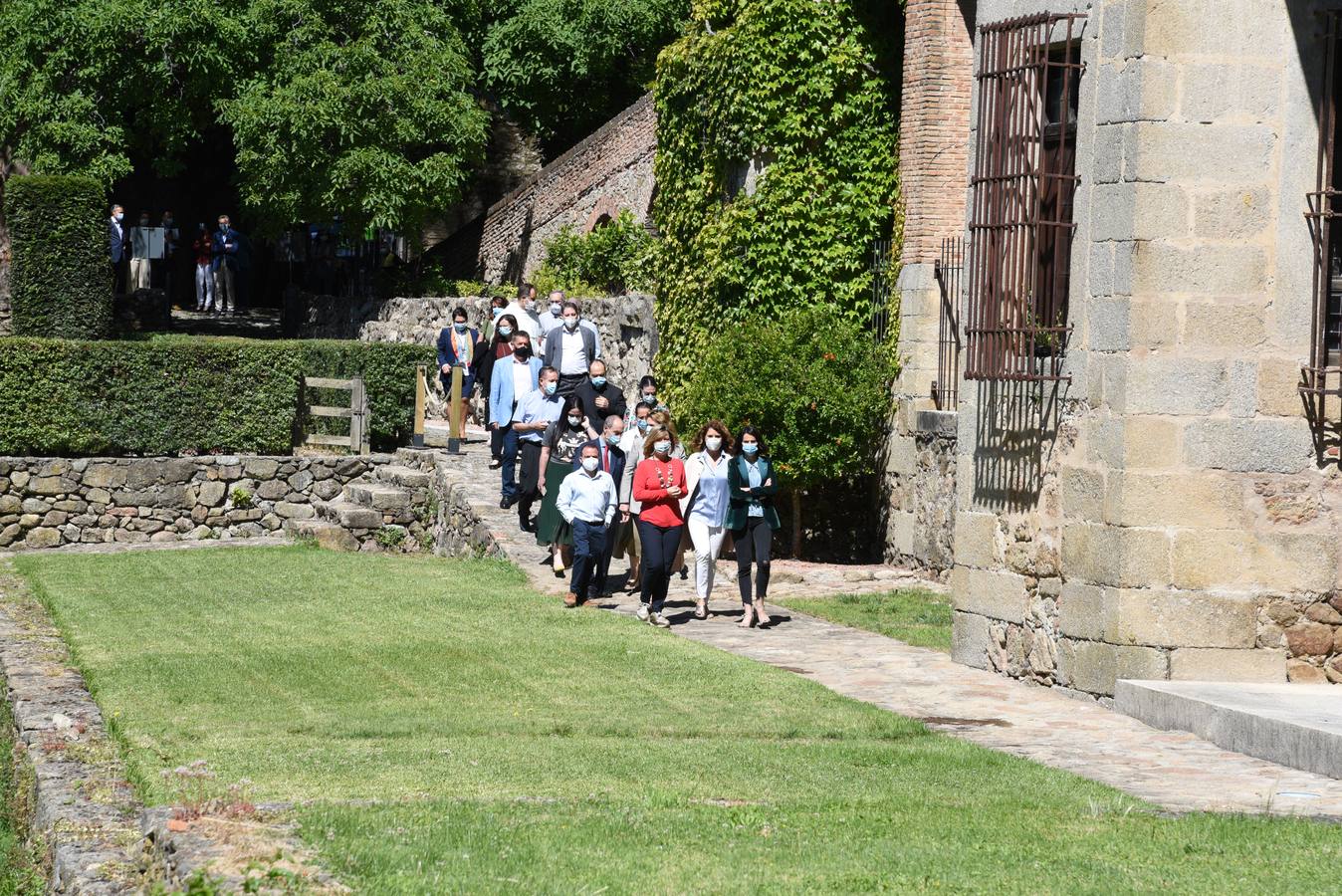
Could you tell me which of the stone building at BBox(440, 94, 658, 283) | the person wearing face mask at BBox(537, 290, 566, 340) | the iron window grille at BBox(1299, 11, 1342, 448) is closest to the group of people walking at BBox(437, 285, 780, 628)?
the person wearing face mask at BBox(537, 290, 566, 340)

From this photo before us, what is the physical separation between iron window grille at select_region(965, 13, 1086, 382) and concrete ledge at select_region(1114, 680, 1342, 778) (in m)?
2.17

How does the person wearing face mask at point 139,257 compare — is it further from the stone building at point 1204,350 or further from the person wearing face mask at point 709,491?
the stone building at point 1204,350

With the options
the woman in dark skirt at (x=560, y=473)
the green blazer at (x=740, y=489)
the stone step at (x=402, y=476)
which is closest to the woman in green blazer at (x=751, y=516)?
the green blazer at (x=740, y=489)

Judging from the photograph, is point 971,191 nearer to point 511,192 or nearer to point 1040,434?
point 1040,434

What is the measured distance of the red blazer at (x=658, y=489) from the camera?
50.0ft

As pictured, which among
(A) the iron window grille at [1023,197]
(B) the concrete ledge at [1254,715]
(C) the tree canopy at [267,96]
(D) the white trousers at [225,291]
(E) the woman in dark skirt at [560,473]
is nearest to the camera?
(B) the concrete ledge at [1254,715]

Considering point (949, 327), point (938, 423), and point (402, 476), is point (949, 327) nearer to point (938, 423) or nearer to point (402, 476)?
point (938, 423)

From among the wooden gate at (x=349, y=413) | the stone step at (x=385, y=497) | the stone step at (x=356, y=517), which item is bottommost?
the stone step at (x=356, y=517)

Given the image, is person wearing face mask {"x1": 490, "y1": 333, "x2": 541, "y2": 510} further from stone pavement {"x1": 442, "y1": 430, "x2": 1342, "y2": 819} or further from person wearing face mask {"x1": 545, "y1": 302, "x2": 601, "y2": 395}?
stone pavement {"x1": 442, "y1": 430, "x2": 1342, "y2": 819}

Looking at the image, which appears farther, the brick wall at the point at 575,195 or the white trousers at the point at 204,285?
the white trousers at the point at 204,285

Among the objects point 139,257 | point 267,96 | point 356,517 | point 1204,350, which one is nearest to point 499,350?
point 356,517

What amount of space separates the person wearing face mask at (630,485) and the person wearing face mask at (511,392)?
107 inches

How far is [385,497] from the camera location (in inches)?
869

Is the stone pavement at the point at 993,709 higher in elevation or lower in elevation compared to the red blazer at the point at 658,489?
lower
